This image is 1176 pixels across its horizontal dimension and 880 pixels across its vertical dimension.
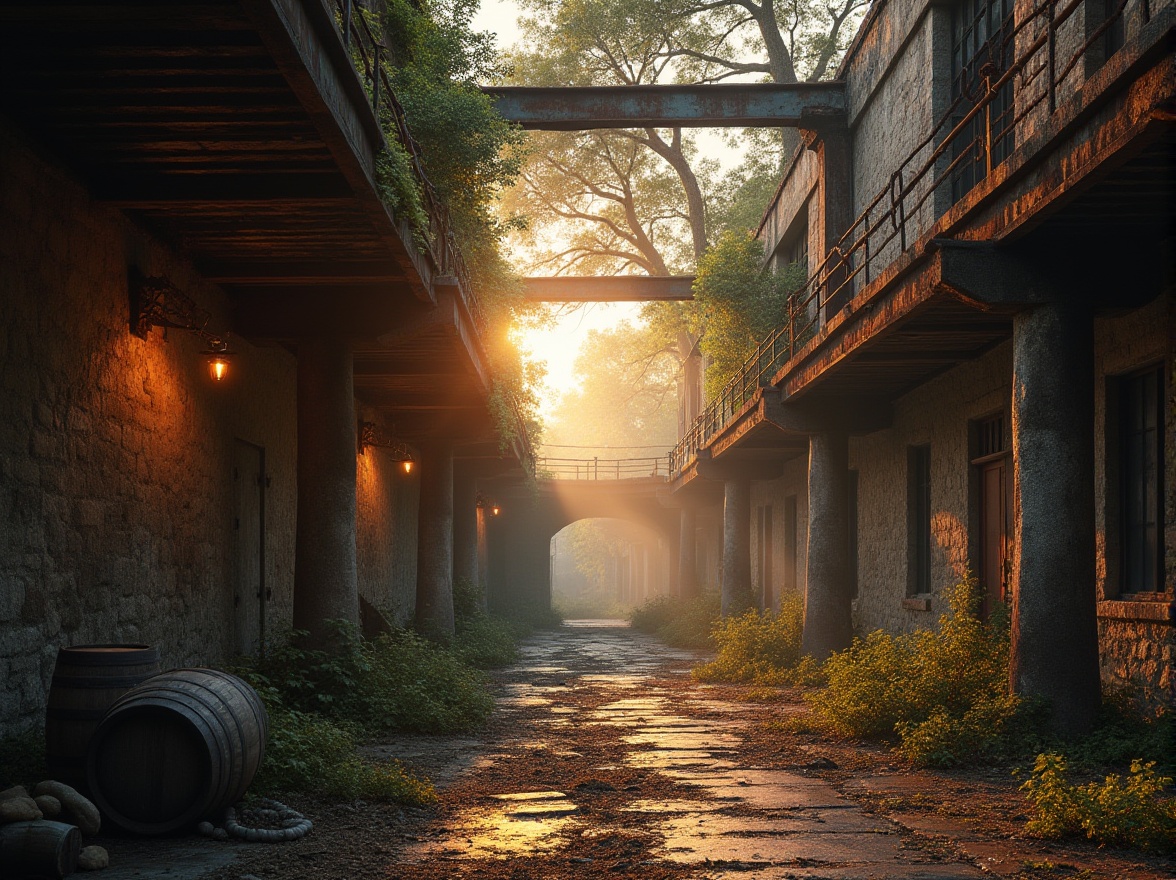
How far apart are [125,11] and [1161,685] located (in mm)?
7463

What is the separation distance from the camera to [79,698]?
20.1 feet

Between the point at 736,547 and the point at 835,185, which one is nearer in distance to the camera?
the point at 835,185

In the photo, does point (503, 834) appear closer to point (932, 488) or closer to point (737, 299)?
point (932, 488)

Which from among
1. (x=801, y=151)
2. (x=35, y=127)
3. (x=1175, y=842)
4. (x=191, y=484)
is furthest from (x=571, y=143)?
(x=1175, y=842)

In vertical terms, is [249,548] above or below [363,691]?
above

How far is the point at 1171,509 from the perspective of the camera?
813 centimetres

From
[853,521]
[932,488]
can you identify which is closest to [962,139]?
[932,488]

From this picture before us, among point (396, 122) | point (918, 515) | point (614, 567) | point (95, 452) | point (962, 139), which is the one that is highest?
point (962, 139)

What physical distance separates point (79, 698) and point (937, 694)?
616 centimetres

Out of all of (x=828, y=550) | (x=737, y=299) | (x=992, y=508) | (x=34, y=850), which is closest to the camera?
(x=34, y=850)

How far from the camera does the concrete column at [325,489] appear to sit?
10758 millimetres

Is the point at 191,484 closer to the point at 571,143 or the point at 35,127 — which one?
the point at 35,127

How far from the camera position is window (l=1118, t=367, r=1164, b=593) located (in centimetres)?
859

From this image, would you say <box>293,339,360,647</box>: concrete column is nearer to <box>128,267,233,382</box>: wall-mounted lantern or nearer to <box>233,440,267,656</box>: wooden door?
<box>233,440,267,656</box>: wooden door
